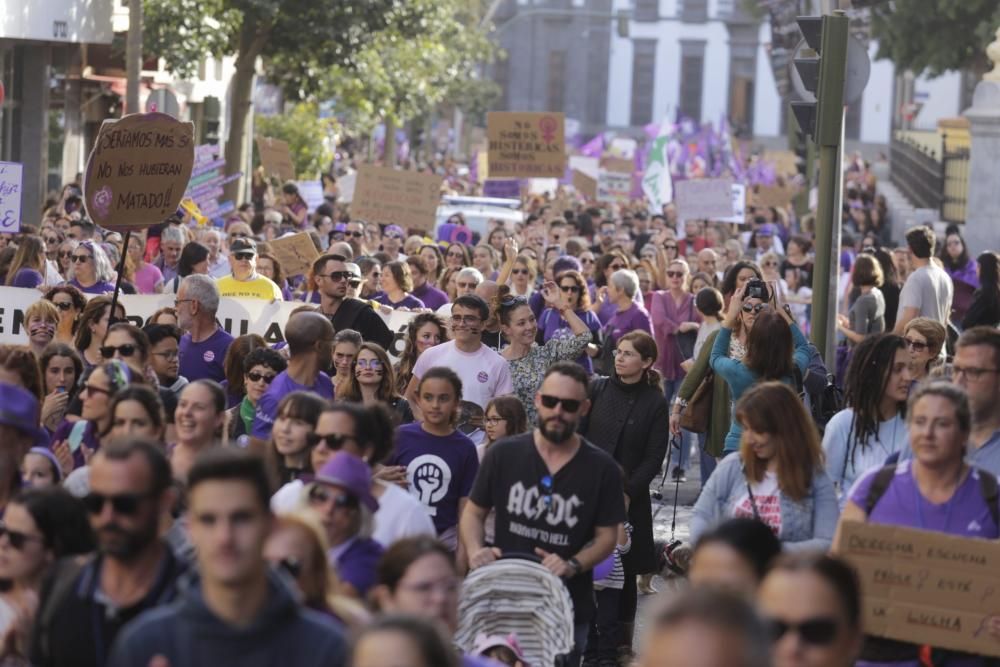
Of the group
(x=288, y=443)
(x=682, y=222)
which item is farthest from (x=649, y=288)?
(x=288, y=443)

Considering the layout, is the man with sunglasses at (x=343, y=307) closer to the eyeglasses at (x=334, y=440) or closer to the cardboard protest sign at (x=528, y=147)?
the eyeglasses at (x=334, y=440)

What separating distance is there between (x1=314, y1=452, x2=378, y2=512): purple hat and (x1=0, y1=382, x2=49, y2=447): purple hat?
1.26 meters

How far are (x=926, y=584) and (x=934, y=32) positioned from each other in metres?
34.0

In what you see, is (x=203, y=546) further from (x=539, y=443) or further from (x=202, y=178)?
(x=202, y=178)

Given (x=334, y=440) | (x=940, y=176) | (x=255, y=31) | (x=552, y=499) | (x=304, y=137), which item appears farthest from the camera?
(x=304, y=137)

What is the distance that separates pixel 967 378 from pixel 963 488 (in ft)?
3.49

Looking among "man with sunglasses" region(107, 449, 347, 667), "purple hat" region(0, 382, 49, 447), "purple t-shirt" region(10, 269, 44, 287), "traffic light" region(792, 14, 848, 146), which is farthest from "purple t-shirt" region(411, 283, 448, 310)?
"man with sunglasses" region(107, 449, 347, 667)

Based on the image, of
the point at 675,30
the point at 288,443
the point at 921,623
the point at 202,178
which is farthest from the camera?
the point at 675,30

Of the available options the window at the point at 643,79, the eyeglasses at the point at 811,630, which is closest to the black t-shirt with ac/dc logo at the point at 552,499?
the eyeglasses at the point at 811,630

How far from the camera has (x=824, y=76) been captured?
12.2 meters

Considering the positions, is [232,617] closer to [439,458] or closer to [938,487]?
[938,487]

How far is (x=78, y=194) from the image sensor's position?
2173 cm

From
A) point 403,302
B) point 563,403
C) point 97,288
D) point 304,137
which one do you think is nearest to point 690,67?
point 304,137

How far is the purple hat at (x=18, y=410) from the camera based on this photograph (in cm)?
691
